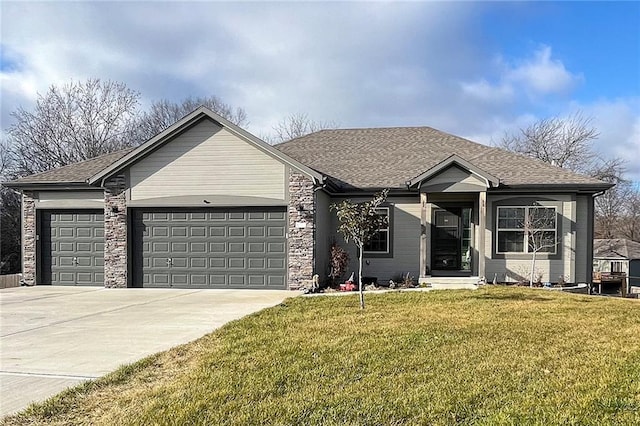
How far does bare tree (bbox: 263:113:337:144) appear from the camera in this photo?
3738 centimetres

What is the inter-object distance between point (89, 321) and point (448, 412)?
23.9ft

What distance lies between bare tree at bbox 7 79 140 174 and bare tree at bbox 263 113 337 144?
37.5ft

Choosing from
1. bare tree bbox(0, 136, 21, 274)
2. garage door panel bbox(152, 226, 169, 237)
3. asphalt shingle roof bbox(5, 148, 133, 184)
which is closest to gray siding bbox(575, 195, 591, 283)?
garage door panel bbox(152, 226, 169, 237)

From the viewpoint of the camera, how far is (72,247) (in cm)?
1524

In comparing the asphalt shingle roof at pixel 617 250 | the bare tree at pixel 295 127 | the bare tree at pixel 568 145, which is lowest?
the asphalt shingle roof at pixel 617 250

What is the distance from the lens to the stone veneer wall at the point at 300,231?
1344 cm

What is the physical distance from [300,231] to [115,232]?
5.85 m

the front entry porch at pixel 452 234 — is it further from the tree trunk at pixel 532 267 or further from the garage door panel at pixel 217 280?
the garage door panel at pixel 217 280

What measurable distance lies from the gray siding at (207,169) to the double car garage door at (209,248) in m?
0.63

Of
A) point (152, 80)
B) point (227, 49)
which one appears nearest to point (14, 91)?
point (152, 80)

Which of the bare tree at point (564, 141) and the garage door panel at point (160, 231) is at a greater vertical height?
the bare tree at point (564, 141)

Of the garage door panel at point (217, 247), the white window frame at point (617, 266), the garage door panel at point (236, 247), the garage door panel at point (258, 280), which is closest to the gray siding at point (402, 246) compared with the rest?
the garage door panel at point (258, 280)

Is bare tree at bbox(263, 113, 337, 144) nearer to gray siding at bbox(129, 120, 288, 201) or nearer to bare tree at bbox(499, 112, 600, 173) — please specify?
bare tree at bbox(499, 112, 600, 173)

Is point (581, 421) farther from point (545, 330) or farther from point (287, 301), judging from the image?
point (287, 301)
